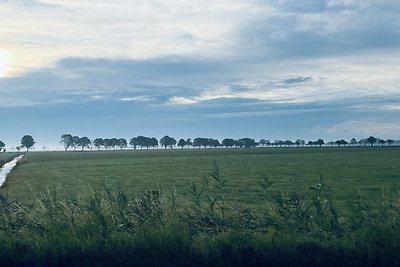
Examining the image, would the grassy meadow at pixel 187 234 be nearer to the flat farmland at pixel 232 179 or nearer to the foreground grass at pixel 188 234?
the foreground grass at pixel 188 234

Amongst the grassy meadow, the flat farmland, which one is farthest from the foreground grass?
the flat farmland

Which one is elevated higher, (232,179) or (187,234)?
(187,234)

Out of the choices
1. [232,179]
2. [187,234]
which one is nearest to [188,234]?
[187,234]

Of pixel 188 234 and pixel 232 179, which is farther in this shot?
pixel 232 179

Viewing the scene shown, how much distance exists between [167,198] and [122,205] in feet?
A: 4.09

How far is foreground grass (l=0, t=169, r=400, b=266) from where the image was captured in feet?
36.3

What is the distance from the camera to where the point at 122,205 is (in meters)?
13.2

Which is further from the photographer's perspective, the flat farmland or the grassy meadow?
the flat farmland

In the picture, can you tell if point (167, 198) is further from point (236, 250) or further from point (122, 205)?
point (236, 250)

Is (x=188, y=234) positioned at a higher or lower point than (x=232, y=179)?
higher

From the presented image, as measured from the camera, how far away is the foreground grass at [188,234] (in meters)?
11.1

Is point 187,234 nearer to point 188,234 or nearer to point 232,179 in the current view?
point 188,234

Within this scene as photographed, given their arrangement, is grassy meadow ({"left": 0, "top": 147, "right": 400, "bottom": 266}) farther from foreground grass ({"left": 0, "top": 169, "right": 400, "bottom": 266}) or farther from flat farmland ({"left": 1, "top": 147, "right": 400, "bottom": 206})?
flat farmland ({"left": 1, "top": 147, "right": 400, "bottom": 206})

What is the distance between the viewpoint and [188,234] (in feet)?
A: 39.1
